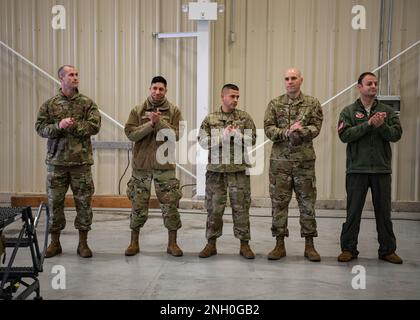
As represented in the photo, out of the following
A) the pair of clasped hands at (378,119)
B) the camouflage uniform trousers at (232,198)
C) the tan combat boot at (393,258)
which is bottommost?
the tan combat boot at (393,258)

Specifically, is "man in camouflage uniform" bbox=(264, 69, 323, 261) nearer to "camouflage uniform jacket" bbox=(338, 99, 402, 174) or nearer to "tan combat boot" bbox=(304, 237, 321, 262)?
"tan combat boot" bbox=(304, 237, 321, 262)

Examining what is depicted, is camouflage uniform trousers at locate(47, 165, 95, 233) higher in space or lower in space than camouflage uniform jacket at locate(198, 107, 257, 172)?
lower

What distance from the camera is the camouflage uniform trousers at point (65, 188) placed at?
4637mm

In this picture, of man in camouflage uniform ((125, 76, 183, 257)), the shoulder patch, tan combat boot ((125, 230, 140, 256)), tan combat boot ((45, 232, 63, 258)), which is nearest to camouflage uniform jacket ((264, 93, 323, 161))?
the shoulder patch

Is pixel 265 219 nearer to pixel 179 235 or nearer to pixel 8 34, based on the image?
pixel 179 235

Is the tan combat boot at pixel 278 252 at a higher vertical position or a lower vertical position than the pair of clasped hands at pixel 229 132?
lower

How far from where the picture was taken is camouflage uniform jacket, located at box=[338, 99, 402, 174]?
443cm

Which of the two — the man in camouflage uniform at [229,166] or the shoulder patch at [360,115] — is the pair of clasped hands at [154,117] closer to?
the man in camouflage uniform at [229,166]

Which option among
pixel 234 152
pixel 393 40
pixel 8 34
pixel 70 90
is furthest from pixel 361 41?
pixel 8 34

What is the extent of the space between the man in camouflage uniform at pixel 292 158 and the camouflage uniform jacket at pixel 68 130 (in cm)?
166

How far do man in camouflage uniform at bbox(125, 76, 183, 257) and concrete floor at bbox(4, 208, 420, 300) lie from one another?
0.41m

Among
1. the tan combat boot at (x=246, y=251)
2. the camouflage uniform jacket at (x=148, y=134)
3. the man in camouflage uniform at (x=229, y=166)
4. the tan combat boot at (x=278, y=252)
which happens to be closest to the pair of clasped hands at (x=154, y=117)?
the camouflage uniform jacket at (x=148, y=134)

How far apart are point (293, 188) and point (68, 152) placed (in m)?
2.08

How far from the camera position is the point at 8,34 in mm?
7617
